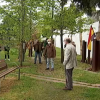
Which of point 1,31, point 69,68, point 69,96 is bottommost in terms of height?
point 69,96

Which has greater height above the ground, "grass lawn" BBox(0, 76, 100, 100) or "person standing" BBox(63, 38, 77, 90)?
"person standing" BBox(63, 38, 77, 90)

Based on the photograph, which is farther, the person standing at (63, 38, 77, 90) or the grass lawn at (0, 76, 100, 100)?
the person standing at (63, 38, 77, 90)

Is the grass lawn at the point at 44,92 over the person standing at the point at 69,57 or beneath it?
beneath

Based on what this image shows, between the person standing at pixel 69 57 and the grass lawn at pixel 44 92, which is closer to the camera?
the grass lawn at pixel 44 92

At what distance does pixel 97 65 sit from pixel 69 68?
5.09 meters

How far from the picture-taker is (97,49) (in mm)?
11172

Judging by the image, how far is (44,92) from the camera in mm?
6340

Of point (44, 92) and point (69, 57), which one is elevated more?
point (69, 57)

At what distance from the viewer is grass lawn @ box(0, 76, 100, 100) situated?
229 inches

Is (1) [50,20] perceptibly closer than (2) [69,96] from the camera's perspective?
No

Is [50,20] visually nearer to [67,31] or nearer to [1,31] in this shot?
[67,31]

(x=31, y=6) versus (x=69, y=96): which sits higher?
(x=31, y=6)

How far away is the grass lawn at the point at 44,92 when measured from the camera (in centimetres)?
581

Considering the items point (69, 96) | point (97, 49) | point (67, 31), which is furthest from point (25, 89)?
point (67, 31)
